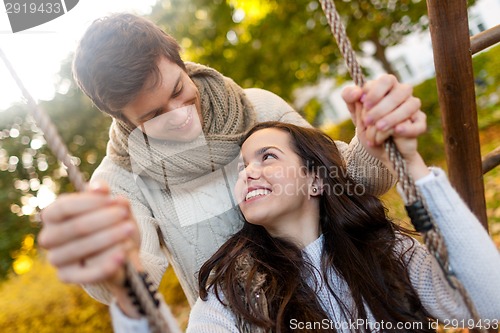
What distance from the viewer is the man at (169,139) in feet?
5.11

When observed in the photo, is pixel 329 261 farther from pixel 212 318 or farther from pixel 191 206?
pixel 191 206

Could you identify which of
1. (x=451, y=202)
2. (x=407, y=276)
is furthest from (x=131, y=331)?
(x=407, y=276)

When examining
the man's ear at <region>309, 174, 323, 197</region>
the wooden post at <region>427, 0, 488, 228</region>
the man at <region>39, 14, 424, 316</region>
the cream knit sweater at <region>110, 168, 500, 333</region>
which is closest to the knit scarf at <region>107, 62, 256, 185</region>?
the man at <region>39, 14, 424, 316</region>

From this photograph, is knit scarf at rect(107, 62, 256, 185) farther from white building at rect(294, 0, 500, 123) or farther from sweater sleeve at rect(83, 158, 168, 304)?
white building at rect(294, 0, 500, 123)

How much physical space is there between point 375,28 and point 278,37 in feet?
3.82

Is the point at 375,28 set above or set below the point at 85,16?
below

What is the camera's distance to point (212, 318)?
146 centimetres

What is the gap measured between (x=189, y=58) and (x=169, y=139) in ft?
15.8

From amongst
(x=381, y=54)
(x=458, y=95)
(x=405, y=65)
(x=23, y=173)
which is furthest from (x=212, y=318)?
(x=405, y=65)

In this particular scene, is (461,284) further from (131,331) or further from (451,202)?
(131,331)

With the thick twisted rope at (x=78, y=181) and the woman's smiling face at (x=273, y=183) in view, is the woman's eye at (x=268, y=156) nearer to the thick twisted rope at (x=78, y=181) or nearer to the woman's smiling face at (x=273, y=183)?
the woman's smiling face at (x=273, y=183)

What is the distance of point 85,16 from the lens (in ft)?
8.27

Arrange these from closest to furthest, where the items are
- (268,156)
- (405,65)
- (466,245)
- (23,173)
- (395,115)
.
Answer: (395,115) < (466,245) < (268,156) < (23,173) < (405,65)

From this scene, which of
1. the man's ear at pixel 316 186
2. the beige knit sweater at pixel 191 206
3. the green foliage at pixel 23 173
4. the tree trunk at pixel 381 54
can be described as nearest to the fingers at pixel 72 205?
the beige knit sweater at pixel 191 206
